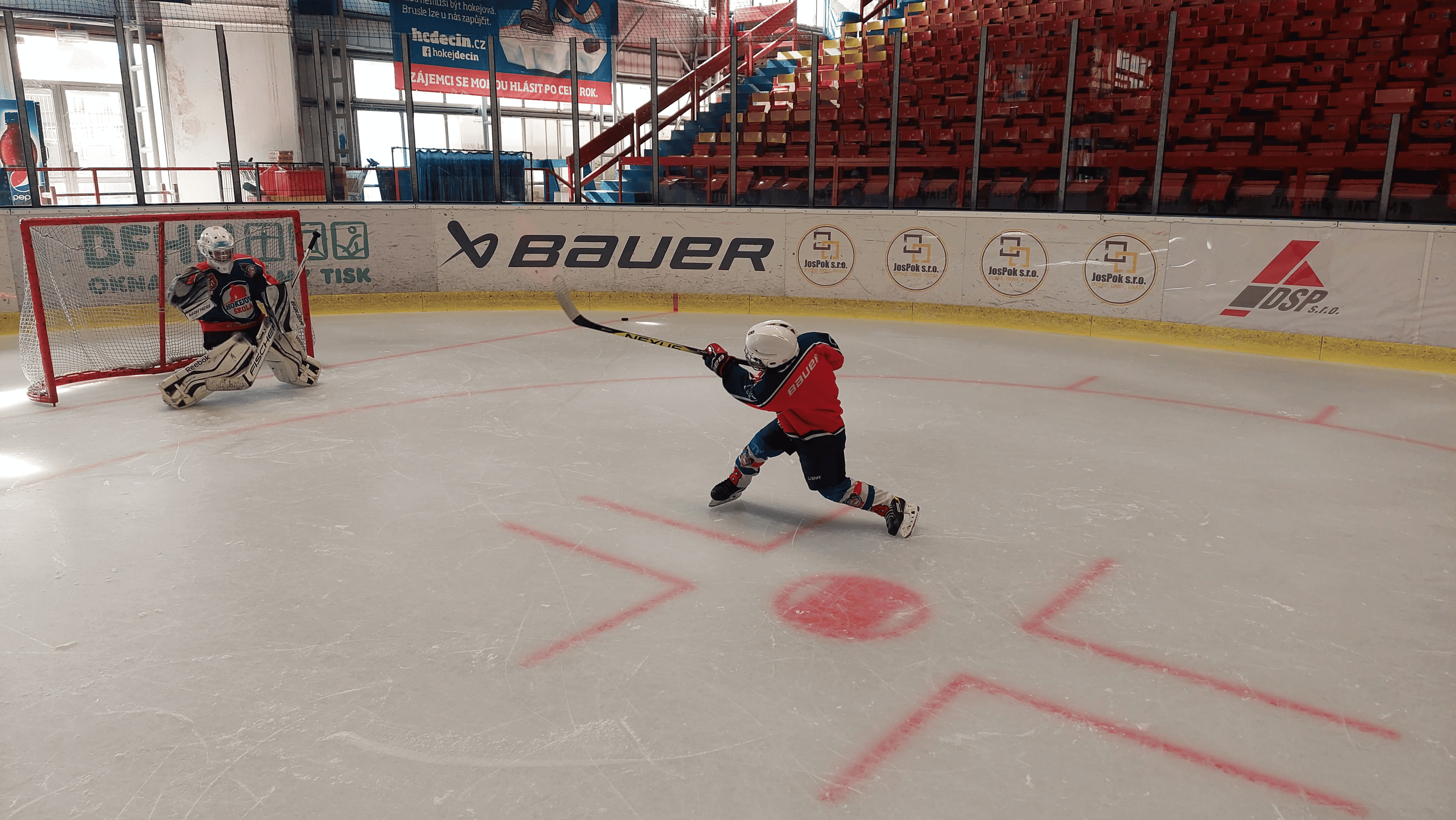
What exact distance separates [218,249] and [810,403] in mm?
4698

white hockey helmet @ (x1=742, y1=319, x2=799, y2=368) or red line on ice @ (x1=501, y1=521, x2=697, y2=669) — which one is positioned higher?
white hockey helmet @ (x1=742, y1=319, x2=799, y2=368)

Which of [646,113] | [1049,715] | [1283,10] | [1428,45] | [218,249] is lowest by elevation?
[1049,715]

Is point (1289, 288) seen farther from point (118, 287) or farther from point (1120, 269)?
point (118, 287)

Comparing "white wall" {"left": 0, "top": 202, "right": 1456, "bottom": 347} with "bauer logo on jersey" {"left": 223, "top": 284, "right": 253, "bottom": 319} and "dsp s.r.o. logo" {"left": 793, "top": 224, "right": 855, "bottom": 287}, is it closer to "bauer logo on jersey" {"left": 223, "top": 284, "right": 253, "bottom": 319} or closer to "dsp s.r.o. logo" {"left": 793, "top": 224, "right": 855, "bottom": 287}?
"dsp s.r.o. logo" {"left": 793, "top": 224, "right": 855, "bottom": 287}

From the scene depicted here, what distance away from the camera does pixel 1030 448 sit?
5793mm

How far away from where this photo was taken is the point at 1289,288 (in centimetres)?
878

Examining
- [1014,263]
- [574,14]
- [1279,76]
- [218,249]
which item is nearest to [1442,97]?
[1279,76]

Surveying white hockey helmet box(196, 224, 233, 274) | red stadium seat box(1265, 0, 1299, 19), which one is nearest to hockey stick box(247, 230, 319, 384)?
white hockey helmet box(196, 224, 233, 274)

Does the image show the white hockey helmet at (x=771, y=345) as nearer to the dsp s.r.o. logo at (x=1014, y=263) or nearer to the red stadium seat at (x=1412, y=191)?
the dsp s.r.o. logo at (x=1014, y=263)

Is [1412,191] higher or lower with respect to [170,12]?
lower

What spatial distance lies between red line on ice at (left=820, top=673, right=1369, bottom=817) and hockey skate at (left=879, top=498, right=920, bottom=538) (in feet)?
4.10

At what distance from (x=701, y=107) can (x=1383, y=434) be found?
877 centimetres

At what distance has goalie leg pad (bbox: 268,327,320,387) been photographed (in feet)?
23.4

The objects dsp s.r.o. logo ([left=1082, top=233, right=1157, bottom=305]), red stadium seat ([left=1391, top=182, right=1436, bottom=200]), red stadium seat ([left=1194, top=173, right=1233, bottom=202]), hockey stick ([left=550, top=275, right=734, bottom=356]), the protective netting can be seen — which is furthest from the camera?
the protective netting
